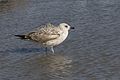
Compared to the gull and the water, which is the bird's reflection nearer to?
the water

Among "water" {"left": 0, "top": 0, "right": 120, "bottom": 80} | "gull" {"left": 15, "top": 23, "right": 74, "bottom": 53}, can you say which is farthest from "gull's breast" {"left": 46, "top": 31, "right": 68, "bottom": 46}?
"water" {"left": 0, "top": 0, "right": 120, "bottom": 80}

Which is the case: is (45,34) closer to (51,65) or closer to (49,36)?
(49,36)

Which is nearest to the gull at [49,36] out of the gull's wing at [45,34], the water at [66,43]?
the gull's wing at [45,34]

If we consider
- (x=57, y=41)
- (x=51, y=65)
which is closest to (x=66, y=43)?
(x=57, y=41)

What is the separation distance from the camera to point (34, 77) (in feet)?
31.6

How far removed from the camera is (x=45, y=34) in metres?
11.5

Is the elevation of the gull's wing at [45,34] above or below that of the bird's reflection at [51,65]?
above

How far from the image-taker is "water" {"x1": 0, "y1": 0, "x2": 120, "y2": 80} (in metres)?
9.81

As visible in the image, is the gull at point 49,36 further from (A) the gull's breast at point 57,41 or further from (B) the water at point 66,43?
(B) the water at point 66,43

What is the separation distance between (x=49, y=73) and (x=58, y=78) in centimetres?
53

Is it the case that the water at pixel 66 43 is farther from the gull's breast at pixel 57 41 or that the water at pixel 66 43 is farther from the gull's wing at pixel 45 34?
the gull's wing at pixel 45 34

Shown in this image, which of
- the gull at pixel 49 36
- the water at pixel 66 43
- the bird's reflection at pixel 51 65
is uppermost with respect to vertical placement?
the gull at pixel 49 36

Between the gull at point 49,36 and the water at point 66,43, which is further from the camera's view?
the gull at point 49,36

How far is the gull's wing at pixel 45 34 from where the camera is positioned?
11375mm
